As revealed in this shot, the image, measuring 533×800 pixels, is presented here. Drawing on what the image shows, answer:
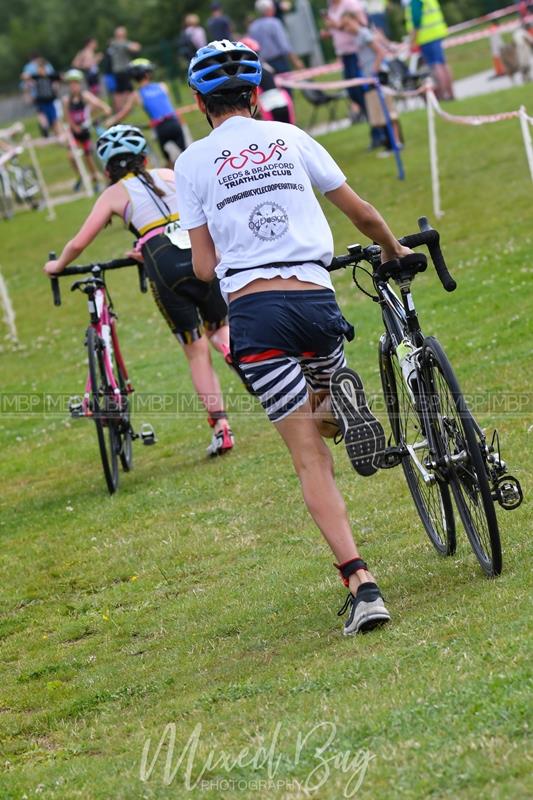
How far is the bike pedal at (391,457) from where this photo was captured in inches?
230

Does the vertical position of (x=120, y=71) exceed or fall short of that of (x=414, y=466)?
it exceeds it

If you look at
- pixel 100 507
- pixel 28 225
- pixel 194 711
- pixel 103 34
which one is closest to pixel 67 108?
pixel 28 225

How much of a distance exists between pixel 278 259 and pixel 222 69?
79 centimetres

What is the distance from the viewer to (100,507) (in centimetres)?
948

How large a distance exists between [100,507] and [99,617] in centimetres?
243

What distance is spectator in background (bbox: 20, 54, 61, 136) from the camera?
34.2 metres

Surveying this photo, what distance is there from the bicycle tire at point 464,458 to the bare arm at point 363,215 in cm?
49

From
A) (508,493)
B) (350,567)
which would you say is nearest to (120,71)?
(350,567)

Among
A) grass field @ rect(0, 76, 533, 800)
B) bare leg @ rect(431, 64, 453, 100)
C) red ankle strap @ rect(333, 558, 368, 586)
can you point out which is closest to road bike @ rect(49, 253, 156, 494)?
grass field @ rect(0, 76, 533, 800)

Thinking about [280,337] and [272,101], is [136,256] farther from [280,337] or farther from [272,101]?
[272,101]

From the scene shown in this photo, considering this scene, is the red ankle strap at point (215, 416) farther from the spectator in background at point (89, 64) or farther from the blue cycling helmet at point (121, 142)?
the spectator in background at point (89, 64)

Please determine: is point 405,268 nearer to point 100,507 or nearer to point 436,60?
point 100,507

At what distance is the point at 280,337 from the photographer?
562 cm

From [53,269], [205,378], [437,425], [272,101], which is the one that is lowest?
[205,378]
